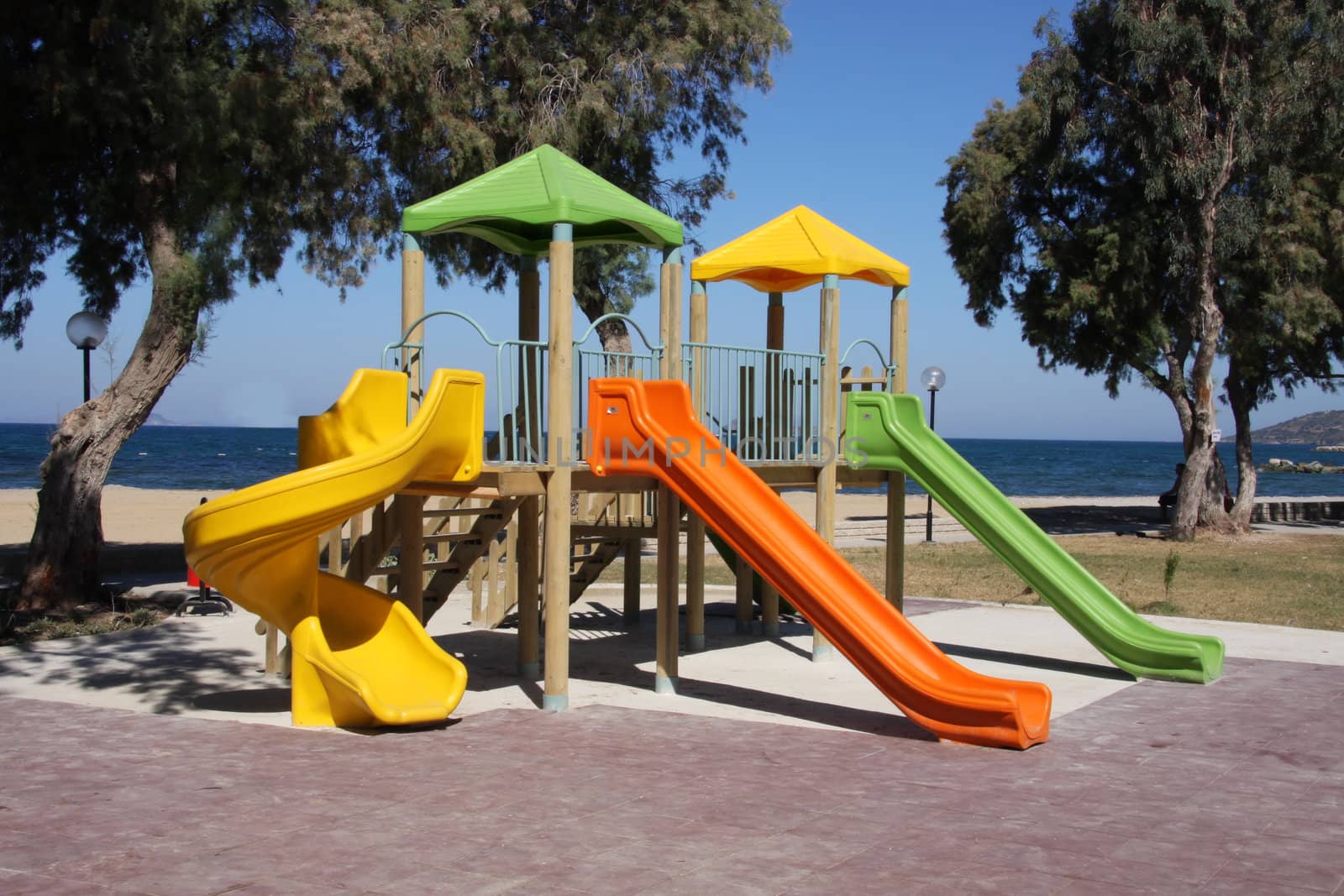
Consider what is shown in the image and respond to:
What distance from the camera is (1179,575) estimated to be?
20766 mm

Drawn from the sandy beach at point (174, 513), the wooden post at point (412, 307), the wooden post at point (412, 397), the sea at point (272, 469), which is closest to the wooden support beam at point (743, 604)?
the wooden post at point (412, 397)

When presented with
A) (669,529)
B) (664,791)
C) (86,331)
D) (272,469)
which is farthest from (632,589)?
(272,469)

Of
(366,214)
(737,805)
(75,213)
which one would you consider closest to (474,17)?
(366,214)

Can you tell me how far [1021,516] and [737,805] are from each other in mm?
6007

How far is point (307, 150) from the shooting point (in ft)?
53.7

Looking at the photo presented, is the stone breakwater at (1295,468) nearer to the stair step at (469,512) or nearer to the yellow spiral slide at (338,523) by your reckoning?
the stair step at (469,512)

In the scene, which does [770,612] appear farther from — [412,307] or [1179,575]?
[1179,575]

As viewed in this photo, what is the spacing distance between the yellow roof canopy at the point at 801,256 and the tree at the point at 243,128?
5628 millimetres

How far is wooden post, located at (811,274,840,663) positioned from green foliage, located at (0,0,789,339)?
6.82 metres

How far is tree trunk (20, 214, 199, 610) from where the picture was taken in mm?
14930

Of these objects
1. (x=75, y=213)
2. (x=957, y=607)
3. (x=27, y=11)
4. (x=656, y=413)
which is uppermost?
(x=27, y=11)

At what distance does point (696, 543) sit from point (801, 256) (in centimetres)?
308

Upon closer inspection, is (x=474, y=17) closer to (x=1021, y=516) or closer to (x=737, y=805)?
(x=1021, y=516)

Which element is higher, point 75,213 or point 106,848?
point 75,213
